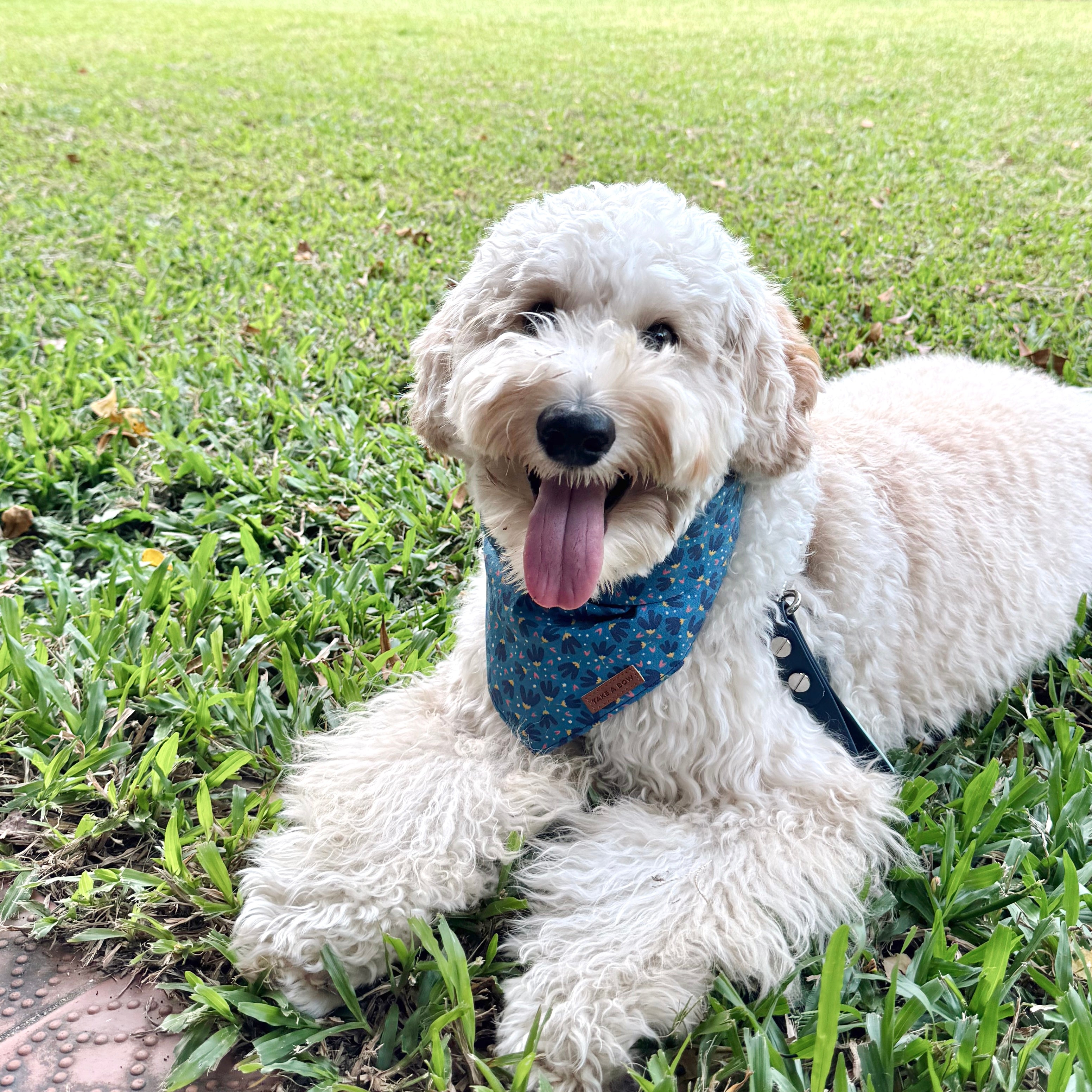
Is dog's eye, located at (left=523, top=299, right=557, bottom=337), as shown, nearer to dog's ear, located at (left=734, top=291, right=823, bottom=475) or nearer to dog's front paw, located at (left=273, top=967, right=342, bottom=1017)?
dog's ear, located at (left=734, top=291, right=823, bottom=475)

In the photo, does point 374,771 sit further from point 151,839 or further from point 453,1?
point 453,1

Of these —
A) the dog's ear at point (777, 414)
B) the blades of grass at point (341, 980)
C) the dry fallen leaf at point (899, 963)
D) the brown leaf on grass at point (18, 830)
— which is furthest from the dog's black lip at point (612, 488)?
the brown leaf on grass at point (18, 830)

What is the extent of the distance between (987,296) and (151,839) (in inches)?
210

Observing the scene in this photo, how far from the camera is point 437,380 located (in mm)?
2547

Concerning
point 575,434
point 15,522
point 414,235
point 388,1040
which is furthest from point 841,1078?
point 414,235

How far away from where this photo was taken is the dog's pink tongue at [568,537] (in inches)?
84.2

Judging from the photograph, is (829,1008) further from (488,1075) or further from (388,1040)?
(388,1040)

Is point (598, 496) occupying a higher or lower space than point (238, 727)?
higher

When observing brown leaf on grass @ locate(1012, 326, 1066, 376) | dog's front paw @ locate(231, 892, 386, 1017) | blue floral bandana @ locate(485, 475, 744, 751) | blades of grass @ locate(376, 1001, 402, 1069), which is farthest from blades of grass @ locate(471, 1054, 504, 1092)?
brown leaf on grass @ locate(1012, 326, 1066, 376)

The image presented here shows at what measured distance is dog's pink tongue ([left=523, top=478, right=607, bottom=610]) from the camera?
2.14 m

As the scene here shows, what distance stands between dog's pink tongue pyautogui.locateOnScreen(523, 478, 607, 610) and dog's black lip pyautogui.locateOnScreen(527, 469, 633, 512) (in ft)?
0.10

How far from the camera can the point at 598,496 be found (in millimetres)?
2150

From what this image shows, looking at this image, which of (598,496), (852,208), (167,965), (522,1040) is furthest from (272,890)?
(852,208)

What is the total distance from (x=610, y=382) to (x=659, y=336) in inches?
13.4
